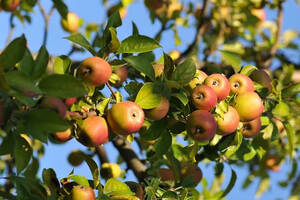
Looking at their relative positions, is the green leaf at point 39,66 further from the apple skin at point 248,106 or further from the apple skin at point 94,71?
the apple skin at point 248,106

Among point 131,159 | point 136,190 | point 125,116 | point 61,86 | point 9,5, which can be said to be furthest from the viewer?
point 9,5

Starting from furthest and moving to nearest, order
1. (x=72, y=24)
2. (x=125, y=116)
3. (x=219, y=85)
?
(x=72, y=24) < (x=219, y=85) < (x=125, y=116)

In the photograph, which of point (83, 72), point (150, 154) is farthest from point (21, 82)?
point (150, 154)

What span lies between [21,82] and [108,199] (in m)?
0.41

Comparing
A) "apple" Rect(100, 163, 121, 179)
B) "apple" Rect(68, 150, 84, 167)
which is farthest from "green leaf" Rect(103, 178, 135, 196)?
"apple" Rect(68, 150, 84, 167)

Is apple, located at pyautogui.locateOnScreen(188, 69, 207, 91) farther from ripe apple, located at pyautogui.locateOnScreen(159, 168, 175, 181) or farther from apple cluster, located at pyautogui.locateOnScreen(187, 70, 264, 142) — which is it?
ripe apple, located at pyautogui.locateOnScreen(159, 168, 175, 181)

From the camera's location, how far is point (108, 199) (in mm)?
1107

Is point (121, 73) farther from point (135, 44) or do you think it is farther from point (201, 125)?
point (201, 125)

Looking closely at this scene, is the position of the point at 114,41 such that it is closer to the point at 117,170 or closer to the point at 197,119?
the point at 197,119

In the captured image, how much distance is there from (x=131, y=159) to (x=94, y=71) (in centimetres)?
80

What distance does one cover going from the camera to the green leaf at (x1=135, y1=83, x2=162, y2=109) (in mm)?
1064

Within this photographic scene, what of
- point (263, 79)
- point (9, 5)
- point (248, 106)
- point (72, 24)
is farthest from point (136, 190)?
point (72, 24)

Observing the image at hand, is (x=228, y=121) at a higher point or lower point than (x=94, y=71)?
lower

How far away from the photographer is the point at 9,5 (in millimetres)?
2275
